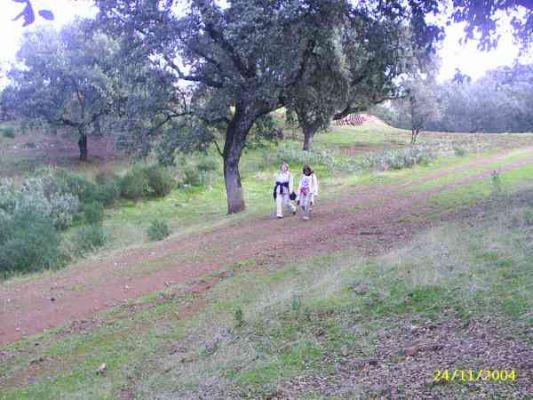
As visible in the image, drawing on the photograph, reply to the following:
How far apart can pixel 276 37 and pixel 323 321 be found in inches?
363

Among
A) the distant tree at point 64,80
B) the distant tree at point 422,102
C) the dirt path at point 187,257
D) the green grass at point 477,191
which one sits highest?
the distant tree at point 64,80

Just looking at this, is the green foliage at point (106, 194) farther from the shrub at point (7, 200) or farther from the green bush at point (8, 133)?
the green bush at point (8, 133)

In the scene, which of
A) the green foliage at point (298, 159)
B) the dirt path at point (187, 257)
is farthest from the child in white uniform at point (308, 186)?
the green foliage at point (298, 159)

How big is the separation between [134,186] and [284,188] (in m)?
11.9

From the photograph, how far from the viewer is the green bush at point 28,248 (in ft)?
43.7

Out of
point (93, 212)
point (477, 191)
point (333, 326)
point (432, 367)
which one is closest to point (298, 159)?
point (93, 212)

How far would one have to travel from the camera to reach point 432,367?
15.1 ft

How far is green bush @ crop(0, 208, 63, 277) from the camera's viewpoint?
13.3 metres

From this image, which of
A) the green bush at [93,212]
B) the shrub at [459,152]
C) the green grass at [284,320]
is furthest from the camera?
the shrub at [459,152]

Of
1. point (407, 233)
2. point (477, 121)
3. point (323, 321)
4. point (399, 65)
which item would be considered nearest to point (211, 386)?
point (323, 321)

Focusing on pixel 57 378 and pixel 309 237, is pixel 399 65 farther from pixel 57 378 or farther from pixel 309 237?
pixel 57 378

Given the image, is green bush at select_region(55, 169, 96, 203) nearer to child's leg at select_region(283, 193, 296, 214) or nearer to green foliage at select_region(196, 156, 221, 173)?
green foliage at select_region(196, 156, 221, 173)

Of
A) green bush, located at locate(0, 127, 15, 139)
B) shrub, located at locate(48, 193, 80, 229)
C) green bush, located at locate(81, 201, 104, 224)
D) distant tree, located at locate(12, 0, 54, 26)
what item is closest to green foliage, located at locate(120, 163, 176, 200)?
green bush, located at locate(81, 201, 104, 224)
